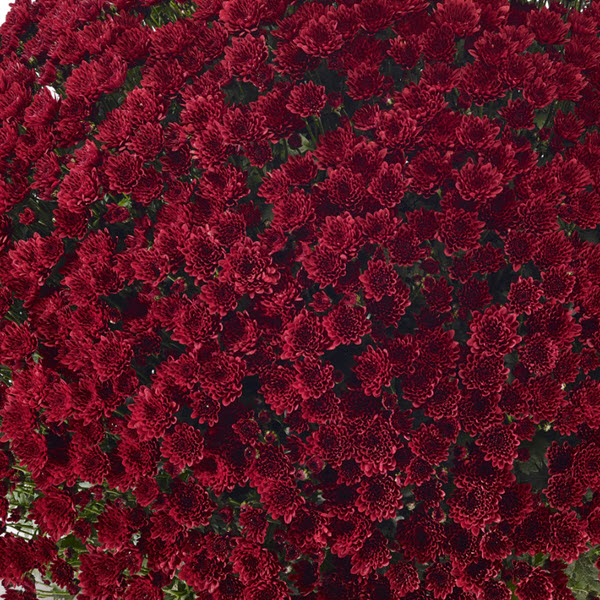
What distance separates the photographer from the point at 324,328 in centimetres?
178

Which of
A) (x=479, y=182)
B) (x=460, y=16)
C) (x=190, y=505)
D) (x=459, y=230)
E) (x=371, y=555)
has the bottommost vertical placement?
(x=190, y=505)

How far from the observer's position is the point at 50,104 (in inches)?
87.8

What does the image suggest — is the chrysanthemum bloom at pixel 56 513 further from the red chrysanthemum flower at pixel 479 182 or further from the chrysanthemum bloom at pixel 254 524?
the red chrysanthemum flower at pixel 479 182

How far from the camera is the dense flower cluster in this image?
5.76 ft

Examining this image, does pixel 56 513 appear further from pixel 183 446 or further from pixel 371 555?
pixel 371 555

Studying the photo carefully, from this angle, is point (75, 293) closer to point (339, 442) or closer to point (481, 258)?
point (339, 442)

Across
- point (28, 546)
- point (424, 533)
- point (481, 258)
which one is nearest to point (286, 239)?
point (481, 258)

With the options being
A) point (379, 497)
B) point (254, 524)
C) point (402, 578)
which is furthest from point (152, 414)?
point (402, 578)

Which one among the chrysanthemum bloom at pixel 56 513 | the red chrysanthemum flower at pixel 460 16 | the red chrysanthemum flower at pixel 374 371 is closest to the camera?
the red chrysanthemum flower at pixel 374 371

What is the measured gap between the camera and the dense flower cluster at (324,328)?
1.76 metres

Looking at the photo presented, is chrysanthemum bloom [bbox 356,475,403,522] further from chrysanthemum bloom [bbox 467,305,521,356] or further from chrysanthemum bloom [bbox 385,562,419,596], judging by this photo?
chrysanthemum bloom [bbox 467,305,521,356]

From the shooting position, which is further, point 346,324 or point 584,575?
point 584,575

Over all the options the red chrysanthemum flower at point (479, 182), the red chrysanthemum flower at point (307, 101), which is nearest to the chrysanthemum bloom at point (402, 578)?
the red chrysanthemum flower at point (479, 182)

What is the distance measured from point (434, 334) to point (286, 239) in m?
0.50
